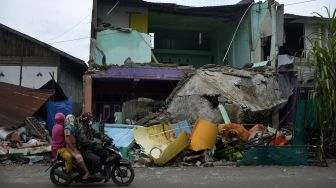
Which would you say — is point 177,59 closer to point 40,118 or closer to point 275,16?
point 275,16

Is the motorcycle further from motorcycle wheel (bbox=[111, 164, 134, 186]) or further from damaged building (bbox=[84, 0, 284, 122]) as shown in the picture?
damaged building (bbox=[84, 0, 284, 122])

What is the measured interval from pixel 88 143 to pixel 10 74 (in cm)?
1748

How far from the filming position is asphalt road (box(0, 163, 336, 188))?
30.0 feet

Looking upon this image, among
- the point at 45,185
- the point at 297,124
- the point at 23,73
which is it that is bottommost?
the point at 45,185

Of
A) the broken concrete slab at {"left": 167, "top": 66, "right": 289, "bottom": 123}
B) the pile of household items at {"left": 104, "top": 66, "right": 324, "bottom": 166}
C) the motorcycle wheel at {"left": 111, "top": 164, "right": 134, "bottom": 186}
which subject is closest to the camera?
the motorcycle wheel at {"left": 111, "top": 164, "right": 134, "bottom": 186}

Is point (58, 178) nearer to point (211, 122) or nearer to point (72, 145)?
point (72, 145)

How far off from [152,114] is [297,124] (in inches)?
235

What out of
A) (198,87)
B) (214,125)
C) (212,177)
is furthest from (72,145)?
(198,87)

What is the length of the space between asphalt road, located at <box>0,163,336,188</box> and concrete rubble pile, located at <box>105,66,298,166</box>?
1034 millimetres

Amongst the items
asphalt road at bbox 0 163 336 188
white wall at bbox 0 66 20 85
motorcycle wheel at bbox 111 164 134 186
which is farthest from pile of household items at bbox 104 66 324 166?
white wall at bbox 0 66 20 85

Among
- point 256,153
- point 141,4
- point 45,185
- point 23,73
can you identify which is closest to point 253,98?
point 256,153

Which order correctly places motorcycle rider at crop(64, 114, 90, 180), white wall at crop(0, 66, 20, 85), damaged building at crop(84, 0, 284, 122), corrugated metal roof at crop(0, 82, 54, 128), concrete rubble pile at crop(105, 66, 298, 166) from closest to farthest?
motorcycle rider at crop(64, 114, 90, 180) < concrete rubble pile at crop(105, 66, 298, 166) < corrugated metal roof at crop(0, 82, 54, 128) < damaged building at crop(84, 0, 284, 122) < white wall at crop(0, 66, 20, 85)

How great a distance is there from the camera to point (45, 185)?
890cm

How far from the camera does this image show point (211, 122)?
1476cm
